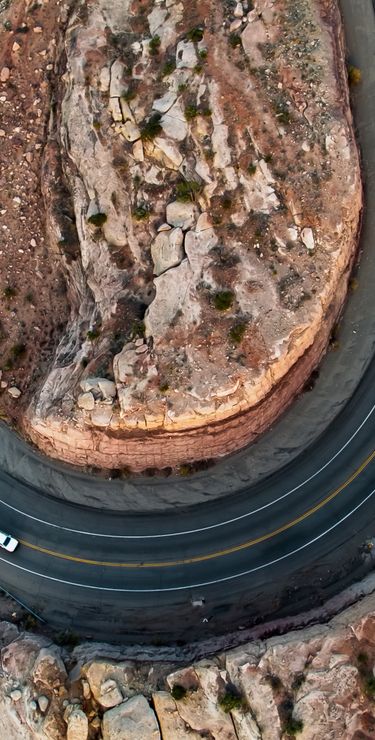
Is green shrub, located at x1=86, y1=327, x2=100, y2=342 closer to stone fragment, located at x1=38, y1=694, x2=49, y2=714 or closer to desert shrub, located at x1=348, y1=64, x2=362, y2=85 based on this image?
stone fragment, located at x1=38, y1=694, x2=49, y2=714

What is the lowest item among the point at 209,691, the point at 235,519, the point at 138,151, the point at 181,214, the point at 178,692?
the point at 178,692

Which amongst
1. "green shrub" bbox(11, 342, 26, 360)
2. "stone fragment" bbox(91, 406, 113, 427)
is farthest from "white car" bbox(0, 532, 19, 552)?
"green shrub" bbox(11, 342, 26, 360)

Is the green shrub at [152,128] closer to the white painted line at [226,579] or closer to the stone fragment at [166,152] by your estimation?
the stone fragment at [166,152]

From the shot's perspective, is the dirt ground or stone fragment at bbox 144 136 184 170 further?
the dirt ground

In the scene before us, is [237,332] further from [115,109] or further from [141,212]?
[115,109]

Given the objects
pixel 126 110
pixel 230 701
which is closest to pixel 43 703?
pixel 230 701

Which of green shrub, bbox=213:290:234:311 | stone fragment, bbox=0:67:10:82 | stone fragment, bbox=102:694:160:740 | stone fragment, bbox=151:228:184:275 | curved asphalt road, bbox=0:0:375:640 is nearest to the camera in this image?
stone fragment, bbox=102:694:160:740

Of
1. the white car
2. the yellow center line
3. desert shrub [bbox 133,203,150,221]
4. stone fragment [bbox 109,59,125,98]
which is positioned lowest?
the white car

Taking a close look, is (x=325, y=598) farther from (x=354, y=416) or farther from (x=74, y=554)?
(x=74, y=554)

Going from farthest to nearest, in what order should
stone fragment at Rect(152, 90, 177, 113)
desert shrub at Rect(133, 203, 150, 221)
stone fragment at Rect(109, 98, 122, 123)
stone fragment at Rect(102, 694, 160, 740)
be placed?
stone fragment at Rect(109, 98, 122, 123)
desert shrub at Rect(133, 203, 150, 221)
stone fragment at Rect(152, 90, 177, 113)
stone fragment at Rect(102, 694, 160, 740)
